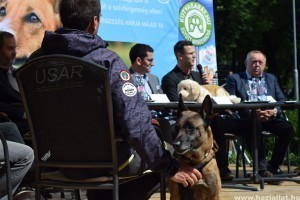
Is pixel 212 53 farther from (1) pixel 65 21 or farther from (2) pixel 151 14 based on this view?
(1) pixel 65 21

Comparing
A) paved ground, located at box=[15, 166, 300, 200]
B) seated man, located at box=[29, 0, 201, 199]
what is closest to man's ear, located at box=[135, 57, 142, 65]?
paved ground, located at box=[15, 166, 300, 200]

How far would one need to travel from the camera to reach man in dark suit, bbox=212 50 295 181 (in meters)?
7.22

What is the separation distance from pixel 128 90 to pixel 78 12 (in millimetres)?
509

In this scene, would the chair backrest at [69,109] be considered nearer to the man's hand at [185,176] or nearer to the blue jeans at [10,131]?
the man's hand at [185,176]

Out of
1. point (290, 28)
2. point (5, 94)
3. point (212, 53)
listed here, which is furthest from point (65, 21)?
point (290, 28)

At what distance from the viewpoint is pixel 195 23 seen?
437 inches

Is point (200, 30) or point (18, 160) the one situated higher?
point (200, 30)

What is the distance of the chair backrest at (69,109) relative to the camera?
294cm

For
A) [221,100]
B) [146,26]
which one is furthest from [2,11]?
[221,100]

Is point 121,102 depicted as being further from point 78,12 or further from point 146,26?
point 146,26

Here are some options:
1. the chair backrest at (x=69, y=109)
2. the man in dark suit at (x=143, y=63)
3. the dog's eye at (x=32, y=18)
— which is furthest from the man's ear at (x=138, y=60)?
the chair backrest at (x=69, y=109)

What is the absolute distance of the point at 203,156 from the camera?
4172 millimetres

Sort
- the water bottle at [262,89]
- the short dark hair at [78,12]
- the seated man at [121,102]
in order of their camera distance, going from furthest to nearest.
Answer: the water bottle at [262,89], the short dark hair at [78,12], the seated man at [121,102]

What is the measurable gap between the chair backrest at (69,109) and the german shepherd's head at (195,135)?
117 cm
